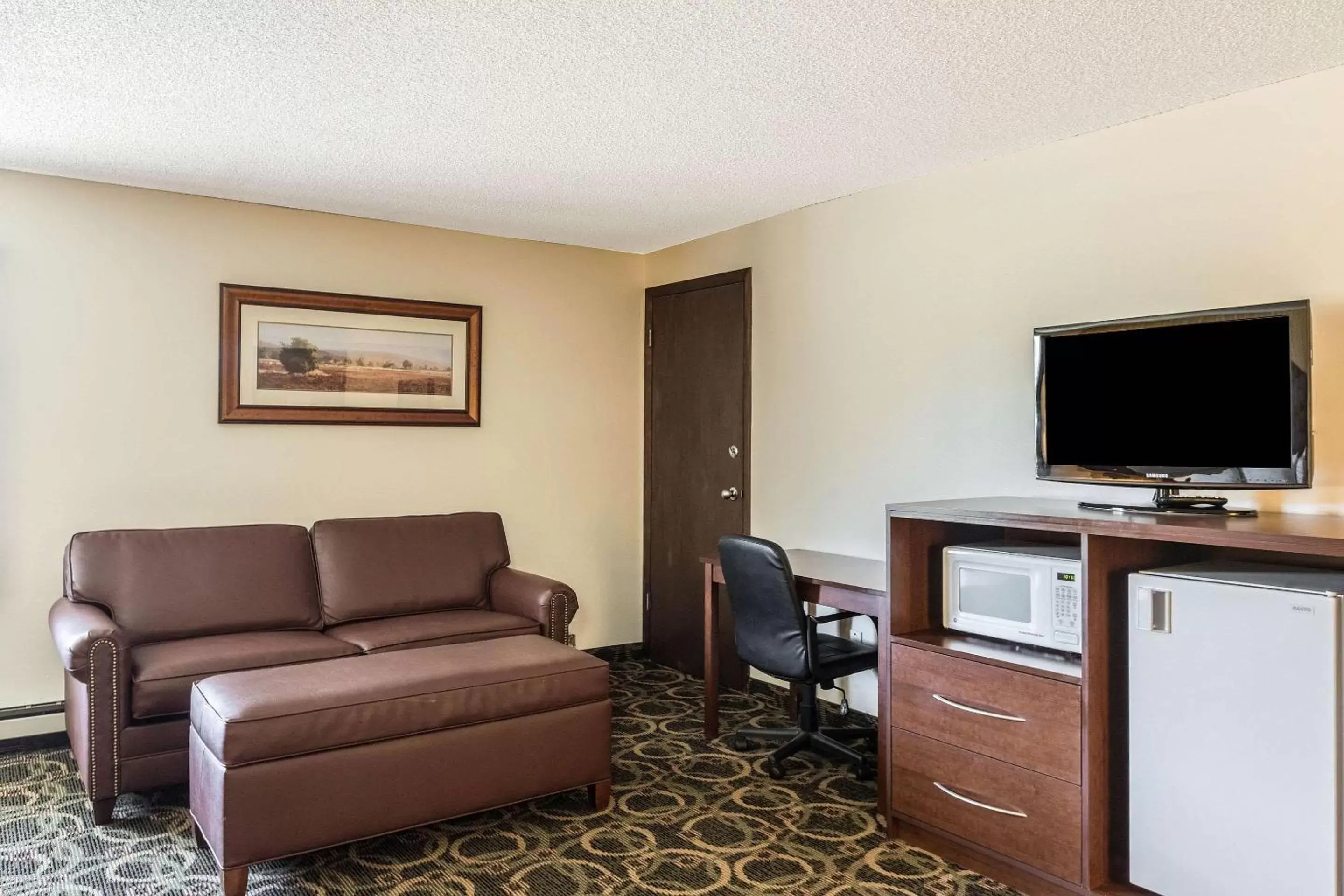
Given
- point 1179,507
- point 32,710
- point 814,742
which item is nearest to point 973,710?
point 1179,507

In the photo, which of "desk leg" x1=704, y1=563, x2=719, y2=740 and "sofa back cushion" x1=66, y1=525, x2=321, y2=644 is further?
"desk leg" x1=704, y1=563, x2=719, y2=740

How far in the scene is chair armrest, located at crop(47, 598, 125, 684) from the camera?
2.99 metres

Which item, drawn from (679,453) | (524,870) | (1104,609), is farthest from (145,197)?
(1104,609)

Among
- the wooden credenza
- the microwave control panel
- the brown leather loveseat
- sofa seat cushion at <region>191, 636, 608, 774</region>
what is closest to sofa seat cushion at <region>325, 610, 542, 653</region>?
the brown leather loveseat

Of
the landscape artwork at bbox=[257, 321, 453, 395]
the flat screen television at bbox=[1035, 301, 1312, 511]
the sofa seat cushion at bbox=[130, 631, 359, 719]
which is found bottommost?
the sofa seat cushion at bbox=[130, 631, 359, 719]

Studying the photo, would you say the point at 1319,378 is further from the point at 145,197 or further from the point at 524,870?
the point at 145,197

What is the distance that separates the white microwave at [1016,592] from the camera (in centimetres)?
258

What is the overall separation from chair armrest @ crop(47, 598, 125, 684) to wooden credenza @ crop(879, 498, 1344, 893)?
8.39ft

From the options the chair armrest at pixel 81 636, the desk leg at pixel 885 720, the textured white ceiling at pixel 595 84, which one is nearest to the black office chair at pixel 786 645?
the desk leg at pixel 885 720

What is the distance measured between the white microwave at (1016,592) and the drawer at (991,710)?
15 cm

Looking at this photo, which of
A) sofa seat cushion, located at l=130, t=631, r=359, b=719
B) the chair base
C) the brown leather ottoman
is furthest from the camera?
the chair base

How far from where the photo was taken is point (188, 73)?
8.76 feet

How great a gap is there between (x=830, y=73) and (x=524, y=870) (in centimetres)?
250

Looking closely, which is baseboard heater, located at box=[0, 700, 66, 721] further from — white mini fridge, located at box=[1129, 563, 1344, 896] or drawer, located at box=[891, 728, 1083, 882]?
white mini fridge, located at box=[1129, 563, 1344, 896]
